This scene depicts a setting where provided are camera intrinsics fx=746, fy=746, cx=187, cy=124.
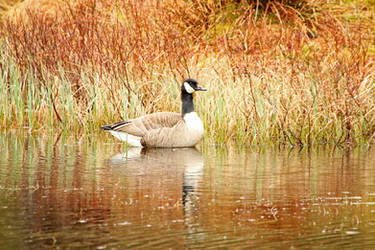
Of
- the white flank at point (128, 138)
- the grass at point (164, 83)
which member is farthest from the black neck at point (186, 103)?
the white flank at point (128, 138)

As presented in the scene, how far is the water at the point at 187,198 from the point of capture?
543cm

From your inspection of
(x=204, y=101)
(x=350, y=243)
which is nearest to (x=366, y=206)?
(x=350, y=243)

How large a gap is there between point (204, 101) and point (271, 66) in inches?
53.2

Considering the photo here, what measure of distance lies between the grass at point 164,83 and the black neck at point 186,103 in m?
0.45

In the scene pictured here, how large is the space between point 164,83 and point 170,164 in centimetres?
376

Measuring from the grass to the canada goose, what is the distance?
0.58 metres

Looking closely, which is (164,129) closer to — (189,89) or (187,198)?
(189,89)

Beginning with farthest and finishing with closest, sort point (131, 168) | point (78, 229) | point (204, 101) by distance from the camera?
point (204, 101), point (131, 168), point (78, 229)

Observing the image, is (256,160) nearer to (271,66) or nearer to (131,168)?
(131,168)

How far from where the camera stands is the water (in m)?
5.43

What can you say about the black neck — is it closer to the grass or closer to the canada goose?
the canada goose

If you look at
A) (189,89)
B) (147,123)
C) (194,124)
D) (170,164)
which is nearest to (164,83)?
(189,89)

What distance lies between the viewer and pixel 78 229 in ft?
18.6

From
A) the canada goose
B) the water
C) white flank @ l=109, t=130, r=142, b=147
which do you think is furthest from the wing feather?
the water
